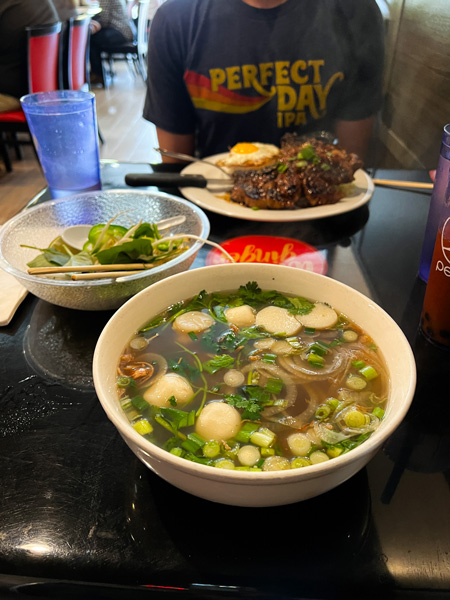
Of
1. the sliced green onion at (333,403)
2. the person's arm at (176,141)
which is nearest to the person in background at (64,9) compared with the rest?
the person's arm at (176,141)

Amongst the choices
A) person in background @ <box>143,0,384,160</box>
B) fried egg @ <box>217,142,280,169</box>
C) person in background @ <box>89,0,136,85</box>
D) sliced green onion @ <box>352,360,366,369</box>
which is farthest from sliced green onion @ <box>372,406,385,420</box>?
person in background @ <box>89,0,136,85</box>

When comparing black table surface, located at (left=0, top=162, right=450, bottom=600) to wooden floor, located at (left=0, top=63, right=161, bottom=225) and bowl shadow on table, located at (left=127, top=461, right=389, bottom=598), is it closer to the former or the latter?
bowl shadow on table, located at (left=127, top=461, right=389, bottom=598)

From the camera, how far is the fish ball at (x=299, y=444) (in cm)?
74

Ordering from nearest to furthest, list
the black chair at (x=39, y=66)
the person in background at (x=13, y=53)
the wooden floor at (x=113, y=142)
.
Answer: the black chair at (x=39, y=66) < the person in background at (x=13, y=53) < the wooden floor at (x=113, y=142)

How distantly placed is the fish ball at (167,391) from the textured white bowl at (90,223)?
328mm

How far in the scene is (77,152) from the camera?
5.77ft

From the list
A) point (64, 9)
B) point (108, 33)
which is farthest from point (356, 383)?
point (108, 33)

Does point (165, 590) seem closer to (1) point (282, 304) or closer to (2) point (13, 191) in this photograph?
(1) point (282, 304)

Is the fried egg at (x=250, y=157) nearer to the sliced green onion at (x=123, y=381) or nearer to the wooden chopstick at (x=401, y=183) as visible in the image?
the wooden chopstick at (x=401, y=183)

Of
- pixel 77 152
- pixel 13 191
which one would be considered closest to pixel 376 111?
pixel 77 152

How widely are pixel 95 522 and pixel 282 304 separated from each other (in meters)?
0.57

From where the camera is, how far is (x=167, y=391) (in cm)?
84

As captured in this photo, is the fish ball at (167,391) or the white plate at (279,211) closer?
the fish ball at (167,391)

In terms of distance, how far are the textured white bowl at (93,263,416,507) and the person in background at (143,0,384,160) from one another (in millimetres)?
1838
